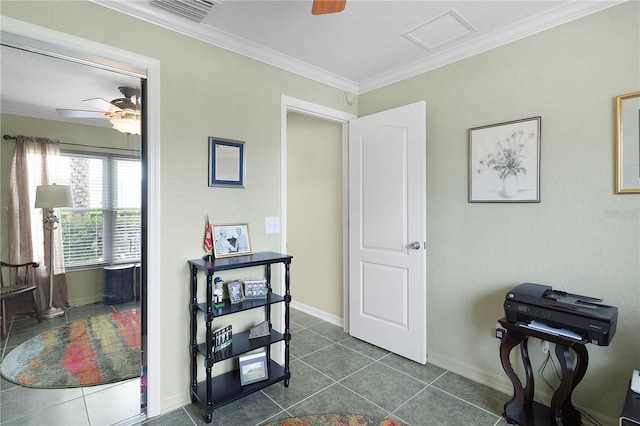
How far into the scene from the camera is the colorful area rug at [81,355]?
1784mm

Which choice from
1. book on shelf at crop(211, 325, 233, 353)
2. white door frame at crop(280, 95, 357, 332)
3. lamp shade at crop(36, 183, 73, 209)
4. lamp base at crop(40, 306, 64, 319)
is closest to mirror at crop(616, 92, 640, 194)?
white door frame at crop(280, 95, 357, 332)

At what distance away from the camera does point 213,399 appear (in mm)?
2043

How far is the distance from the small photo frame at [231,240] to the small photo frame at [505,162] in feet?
5.68

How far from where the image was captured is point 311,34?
7.51 feet

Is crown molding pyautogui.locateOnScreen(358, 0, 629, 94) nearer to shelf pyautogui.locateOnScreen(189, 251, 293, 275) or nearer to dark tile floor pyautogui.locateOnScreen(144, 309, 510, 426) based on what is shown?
shelf pyautogui.locateOnScreen(189, 251, 293, 275)

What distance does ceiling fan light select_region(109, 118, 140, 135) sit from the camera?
1941mm

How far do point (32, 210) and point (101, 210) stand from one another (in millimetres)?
305

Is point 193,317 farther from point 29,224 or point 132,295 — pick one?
point 29,224

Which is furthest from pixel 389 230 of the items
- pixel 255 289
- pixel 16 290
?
pixel 16 290

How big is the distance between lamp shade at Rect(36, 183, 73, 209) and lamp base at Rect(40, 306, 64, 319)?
57 centimetres

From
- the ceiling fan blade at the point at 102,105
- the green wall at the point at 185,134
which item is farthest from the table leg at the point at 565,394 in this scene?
the ceiling fan blade at the point at 102,105

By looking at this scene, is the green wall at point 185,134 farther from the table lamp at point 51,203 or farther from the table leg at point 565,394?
the table leg at point 565,394

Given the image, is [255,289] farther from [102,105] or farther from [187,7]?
[187,7]

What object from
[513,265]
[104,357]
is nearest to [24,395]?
[104,357]
